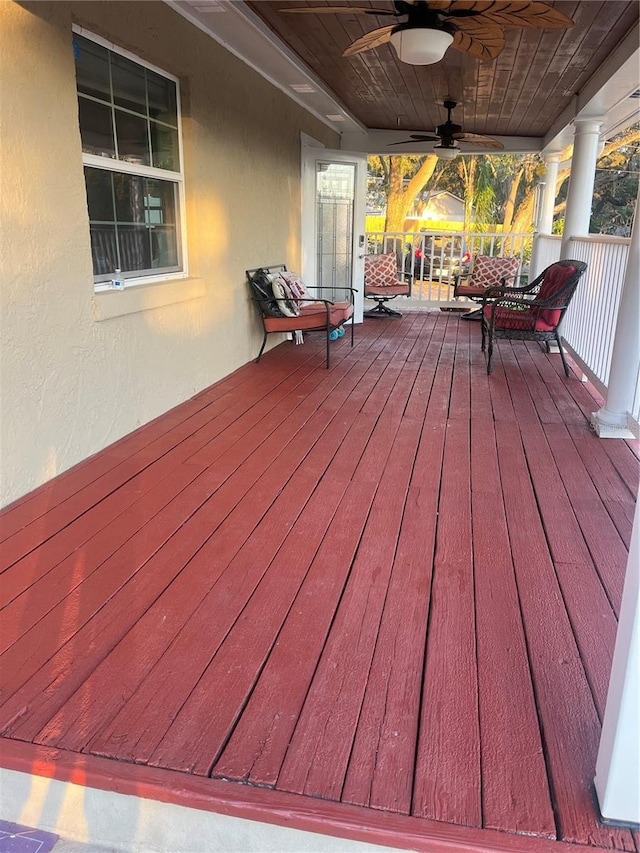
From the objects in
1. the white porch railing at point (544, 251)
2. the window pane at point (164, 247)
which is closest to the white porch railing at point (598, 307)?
the white porch railing at point (544, 251)

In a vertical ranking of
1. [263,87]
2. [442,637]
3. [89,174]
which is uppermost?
[263,87]

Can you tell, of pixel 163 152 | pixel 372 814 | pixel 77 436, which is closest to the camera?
pixel 372 814

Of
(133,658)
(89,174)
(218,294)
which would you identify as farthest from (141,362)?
(133,658)

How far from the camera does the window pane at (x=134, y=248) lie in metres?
3.49

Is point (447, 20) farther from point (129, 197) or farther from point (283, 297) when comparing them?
point (283, 297)

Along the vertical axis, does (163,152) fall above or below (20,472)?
above

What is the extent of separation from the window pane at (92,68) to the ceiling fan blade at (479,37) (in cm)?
174

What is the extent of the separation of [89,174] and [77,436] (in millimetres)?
1299

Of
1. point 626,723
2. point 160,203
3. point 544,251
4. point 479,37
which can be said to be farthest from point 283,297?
point 626,723

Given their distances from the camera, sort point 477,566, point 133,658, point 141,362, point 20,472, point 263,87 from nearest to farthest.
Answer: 1. point 133,658
2. point 477,566
3. point 20,472
4. point 141,362
5. point 263,87

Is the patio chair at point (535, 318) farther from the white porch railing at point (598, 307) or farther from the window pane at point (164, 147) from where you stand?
the window pane at point (164, 147)

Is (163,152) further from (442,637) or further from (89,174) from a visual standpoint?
(442,637)

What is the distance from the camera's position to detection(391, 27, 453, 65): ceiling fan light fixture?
288cm

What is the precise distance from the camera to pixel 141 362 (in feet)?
11.6
